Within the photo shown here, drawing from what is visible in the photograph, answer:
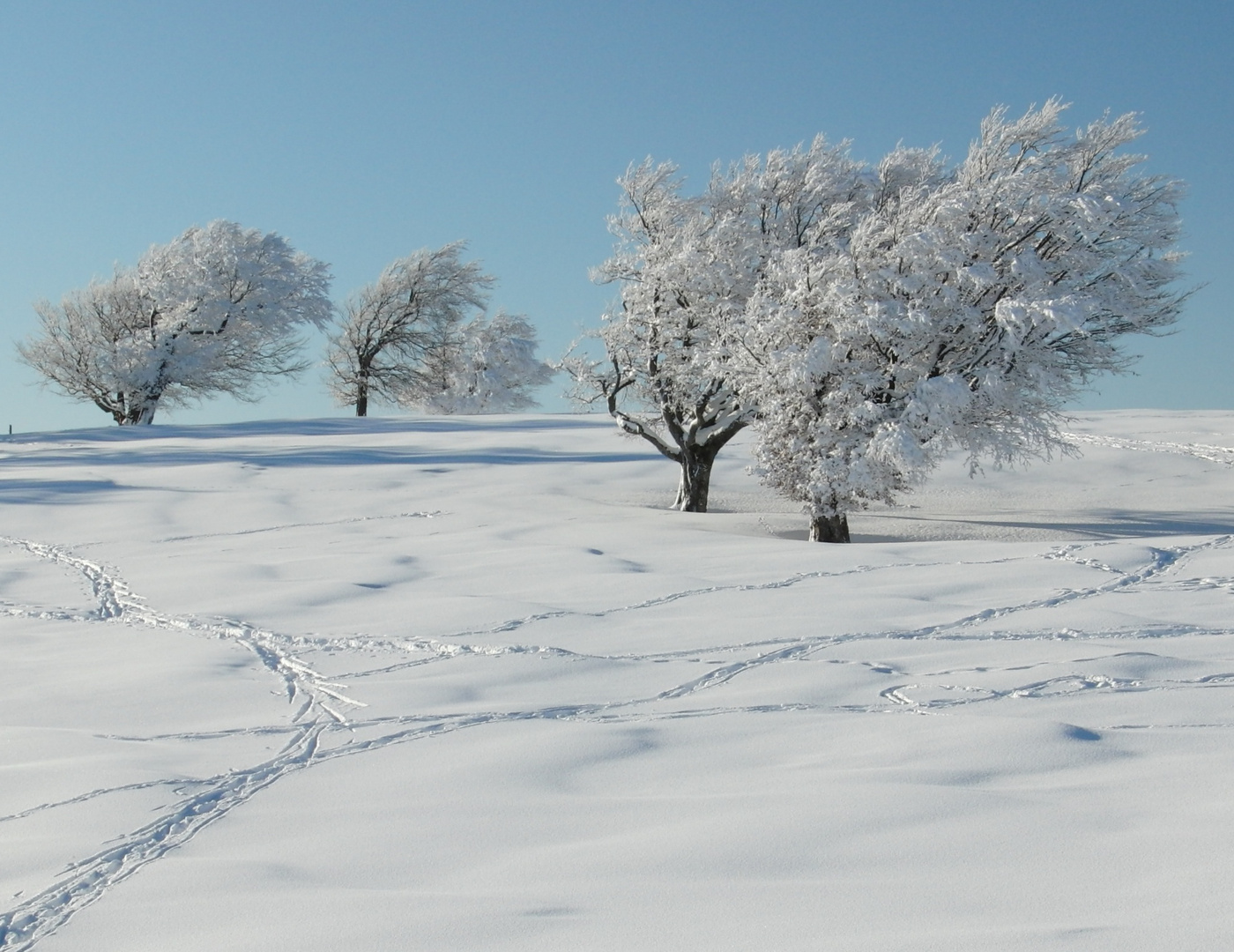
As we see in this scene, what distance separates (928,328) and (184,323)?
98.2 feet

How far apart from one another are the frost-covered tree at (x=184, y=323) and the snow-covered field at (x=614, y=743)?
2384 cm

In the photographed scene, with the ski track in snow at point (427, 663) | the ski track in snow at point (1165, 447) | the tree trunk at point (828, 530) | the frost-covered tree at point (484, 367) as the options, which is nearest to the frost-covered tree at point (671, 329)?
the tree trunk at point (828, 530)

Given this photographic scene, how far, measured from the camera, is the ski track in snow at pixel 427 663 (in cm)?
460

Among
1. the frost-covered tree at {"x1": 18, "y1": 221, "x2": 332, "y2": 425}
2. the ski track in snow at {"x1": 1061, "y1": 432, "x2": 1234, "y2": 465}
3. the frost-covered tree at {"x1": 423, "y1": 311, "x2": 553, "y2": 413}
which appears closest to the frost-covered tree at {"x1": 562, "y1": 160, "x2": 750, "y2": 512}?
the ski track in snow at {"x1": 1061, "y1": 432, "x2": 1234, "y2": 465}

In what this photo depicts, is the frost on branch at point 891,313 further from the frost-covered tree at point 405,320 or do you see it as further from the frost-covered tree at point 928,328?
the frost-covered tree at point 405,320

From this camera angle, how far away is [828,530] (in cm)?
1609

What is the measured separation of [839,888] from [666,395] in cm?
1538

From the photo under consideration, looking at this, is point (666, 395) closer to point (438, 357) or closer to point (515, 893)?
point (515, 893)

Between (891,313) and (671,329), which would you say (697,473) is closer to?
(671,329)

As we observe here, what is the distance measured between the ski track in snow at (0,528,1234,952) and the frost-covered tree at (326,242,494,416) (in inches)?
1298

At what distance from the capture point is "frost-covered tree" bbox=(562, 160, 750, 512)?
18031mm

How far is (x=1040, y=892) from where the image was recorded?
3.65 meters

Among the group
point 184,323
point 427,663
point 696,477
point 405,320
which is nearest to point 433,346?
point 405,320

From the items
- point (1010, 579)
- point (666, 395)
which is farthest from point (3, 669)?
point (666, 395)
